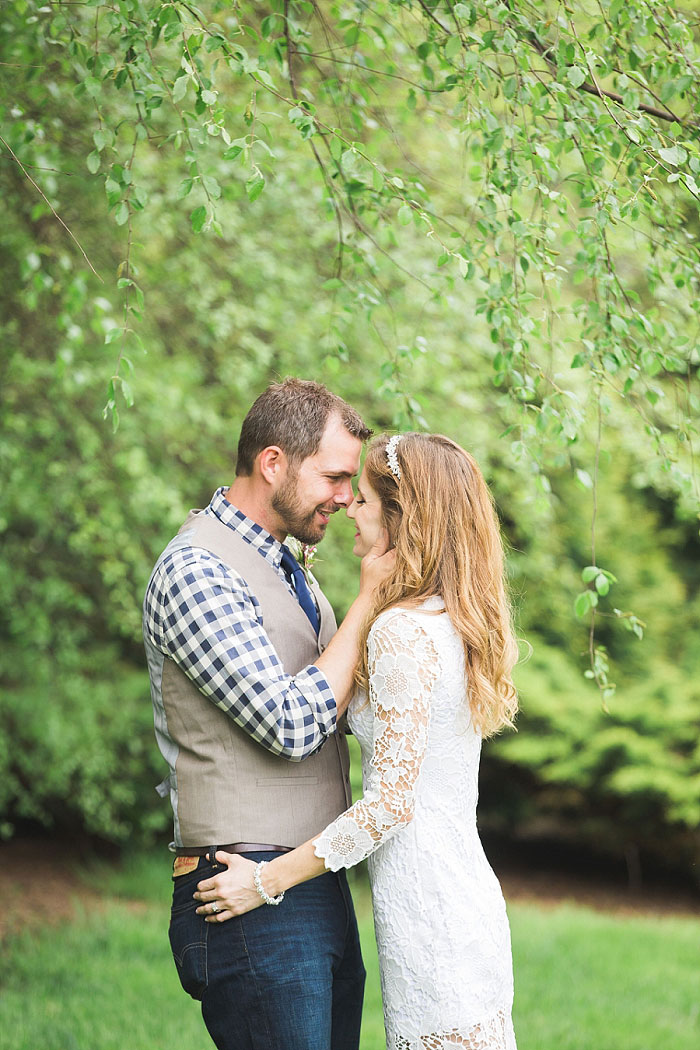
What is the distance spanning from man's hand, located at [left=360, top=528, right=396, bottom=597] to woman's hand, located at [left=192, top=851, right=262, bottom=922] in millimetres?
614

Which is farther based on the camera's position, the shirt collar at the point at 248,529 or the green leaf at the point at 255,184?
the shirt collar at the point at 248,529

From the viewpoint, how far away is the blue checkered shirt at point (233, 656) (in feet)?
7.07

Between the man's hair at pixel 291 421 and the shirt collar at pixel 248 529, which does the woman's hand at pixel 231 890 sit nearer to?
the shirt collar at pixel 248 529

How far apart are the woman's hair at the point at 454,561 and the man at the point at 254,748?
0.30 feet

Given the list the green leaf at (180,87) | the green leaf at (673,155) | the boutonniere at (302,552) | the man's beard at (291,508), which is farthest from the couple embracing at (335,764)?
the green leaf at (180,87)

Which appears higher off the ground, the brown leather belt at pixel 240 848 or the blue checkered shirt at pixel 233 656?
the blue checkered shirt at pixel 233 656

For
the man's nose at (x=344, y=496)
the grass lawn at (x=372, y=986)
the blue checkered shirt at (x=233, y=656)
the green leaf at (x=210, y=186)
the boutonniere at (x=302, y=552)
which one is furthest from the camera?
the grass lawn at (x=372, y=986)

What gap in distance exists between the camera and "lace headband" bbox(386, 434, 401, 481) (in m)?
2.33

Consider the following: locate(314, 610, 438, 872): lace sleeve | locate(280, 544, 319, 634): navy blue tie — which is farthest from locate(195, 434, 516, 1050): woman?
locate(280, 544, 319, 634): navy blue tie

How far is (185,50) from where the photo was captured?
2375 millimetres

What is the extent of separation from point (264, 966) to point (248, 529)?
0.93 metres

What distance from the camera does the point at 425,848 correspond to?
227 centimetres

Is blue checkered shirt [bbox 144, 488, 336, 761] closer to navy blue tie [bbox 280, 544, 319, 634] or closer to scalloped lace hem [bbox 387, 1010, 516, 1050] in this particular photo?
navy blue tie [bbox 280, 544, 319, 634]

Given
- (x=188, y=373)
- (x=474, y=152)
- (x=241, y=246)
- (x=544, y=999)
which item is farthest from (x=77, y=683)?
(x=474, y=152)
